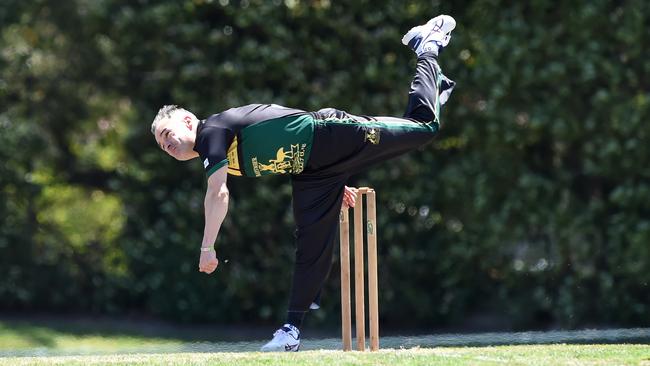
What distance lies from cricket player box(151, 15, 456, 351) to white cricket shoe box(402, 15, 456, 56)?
0.35m

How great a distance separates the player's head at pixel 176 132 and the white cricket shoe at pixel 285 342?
100cm

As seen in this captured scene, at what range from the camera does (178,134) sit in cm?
558

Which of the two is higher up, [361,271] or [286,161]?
[286,161]

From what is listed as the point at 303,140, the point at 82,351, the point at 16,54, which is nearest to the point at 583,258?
the point at 303,140

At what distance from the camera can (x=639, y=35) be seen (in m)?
7.38

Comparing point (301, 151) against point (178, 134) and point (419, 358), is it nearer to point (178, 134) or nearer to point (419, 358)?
point (178, 134)

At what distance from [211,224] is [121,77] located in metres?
3.80

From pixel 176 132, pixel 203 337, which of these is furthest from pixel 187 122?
pixel 203 337

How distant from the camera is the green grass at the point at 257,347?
17.2 ft

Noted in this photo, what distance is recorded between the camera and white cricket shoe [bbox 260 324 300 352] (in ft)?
18.9

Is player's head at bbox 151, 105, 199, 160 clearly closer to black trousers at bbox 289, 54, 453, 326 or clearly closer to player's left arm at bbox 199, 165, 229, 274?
player's left arm at bbox 199, 165, 229, 274

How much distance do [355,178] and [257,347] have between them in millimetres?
1760

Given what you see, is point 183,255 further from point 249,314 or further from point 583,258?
point 583,258

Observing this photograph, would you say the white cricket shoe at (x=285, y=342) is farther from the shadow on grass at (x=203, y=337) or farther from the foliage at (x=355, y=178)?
the foliage at (x=355, y=178)
